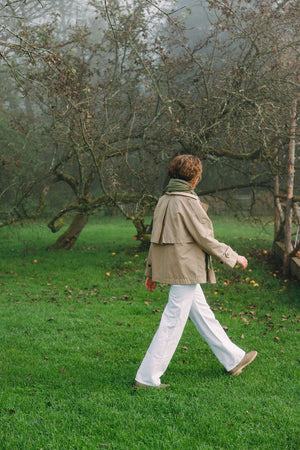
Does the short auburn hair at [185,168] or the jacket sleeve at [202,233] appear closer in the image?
the jacket sleeve at [202,233]

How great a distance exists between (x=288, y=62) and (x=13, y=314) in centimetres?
747

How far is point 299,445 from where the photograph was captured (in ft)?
9.87

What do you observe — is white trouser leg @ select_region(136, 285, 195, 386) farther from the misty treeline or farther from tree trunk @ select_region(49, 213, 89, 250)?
tree trunk @ select_region(49, 213, 89, 250)

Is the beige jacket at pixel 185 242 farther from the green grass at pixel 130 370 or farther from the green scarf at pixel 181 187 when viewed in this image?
the green grass at pixel 130 370

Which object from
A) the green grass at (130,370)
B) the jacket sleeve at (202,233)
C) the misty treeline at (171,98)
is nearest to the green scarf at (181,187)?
the jacket sleeve at (202,233)

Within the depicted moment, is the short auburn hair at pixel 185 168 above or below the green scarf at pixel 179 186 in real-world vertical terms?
above

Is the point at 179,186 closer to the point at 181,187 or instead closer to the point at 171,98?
the point at 181,187

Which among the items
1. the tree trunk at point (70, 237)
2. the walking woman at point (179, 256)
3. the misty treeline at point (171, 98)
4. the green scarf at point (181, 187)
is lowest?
the tree trunk at point (70, 237)

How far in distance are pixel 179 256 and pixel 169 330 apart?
2.11 ft

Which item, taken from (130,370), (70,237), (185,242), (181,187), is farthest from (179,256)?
(70,237)

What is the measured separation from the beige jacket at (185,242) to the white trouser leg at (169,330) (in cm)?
15

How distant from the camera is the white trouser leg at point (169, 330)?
376 cm

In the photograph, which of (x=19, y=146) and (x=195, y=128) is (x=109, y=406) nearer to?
(x=195, y=128)

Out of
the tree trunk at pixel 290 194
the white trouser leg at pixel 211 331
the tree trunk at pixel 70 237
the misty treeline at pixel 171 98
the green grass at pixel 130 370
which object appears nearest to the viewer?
the green grass at pixel 130 370
